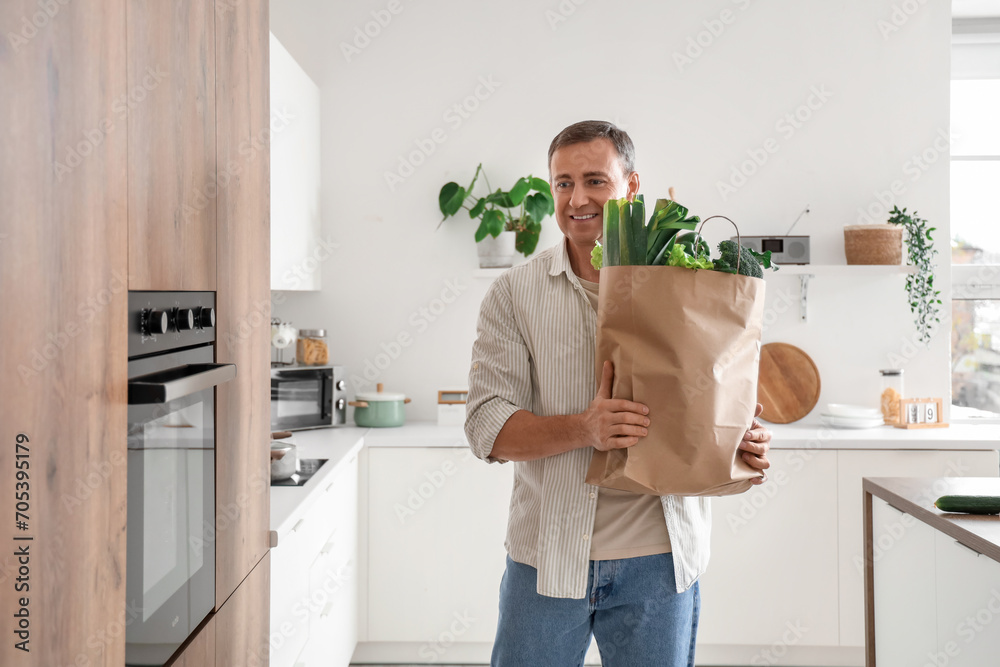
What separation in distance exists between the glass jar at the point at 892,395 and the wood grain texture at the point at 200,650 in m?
2.83

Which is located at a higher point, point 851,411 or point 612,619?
point 851,411

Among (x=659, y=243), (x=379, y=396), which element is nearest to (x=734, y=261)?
(x=659, y=243)

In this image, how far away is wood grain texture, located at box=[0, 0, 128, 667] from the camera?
0.65 meters

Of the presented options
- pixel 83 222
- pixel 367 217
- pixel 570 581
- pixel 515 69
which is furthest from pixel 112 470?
pixel 515 69

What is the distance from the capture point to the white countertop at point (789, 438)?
2665mm

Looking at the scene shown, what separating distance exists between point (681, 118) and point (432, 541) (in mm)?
2051

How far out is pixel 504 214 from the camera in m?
3.25

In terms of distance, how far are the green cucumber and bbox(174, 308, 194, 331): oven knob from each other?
153cm

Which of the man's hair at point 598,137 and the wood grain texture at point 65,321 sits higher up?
the man's hair at point 598,137

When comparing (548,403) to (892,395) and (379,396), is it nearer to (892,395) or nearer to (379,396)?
(379,396)

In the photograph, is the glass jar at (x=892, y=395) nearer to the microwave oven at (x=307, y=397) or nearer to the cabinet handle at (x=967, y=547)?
the cabinet handle at (x=967, y=547)

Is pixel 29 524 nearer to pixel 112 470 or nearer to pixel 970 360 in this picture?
pixel 112 470

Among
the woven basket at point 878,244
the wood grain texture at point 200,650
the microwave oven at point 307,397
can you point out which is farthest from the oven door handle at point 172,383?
the woven basket at point 878,244

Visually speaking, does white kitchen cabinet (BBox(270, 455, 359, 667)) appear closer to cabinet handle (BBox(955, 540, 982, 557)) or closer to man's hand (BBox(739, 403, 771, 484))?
man's hand (BBox(739, 403, 771, 484))
